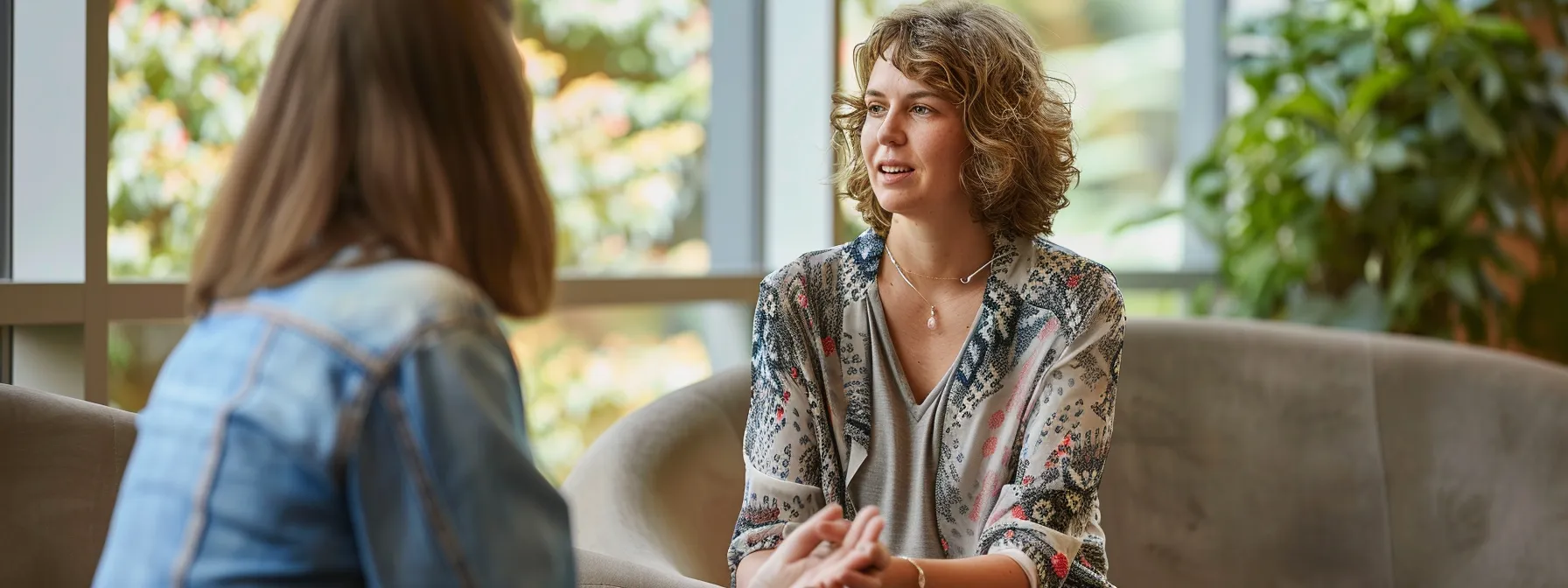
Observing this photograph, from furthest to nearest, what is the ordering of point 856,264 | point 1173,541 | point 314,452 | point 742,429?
point 1173,541, point 742,429, point 856,264, point 314,452

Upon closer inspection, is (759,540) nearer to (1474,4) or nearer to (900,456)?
(900,456)

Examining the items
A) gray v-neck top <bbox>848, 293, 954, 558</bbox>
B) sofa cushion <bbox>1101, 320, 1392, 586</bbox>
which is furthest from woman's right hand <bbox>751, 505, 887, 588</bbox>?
sofa cushion <bbox>1101, 320, 1392, 586</bbox>

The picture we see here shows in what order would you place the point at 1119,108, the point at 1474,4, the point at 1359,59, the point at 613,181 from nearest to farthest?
the point at 1359,59 → the point at 1474,4 → the point at 613,181 → the point at 1119,108

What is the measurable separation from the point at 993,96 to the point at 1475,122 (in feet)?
6.85

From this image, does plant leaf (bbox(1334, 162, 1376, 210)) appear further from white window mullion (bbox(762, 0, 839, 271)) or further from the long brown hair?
the long brown hair

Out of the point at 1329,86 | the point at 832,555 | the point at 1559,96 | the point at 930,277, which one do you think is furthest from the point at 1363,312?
the point at 832,555

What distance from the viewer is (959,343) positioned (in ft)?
4.99

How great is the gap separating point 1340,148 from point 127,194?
3.03 metres

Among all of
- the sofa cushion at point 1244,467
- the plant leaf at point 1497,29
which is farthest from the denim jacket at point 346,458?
the plant leaf at point 1497,29

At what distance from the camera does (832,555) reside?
112cm

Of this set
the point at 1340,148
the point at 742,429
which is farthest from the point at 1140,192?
the point at 742,429

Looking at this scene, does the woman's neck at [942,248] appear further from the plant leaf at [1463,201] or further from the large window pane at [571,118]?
the plant leaf at [1463,201]

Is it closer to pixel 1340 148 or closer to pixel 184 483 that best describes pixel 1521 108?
pixel 1340 148

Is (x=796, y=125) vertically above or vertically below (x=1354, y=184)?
above
